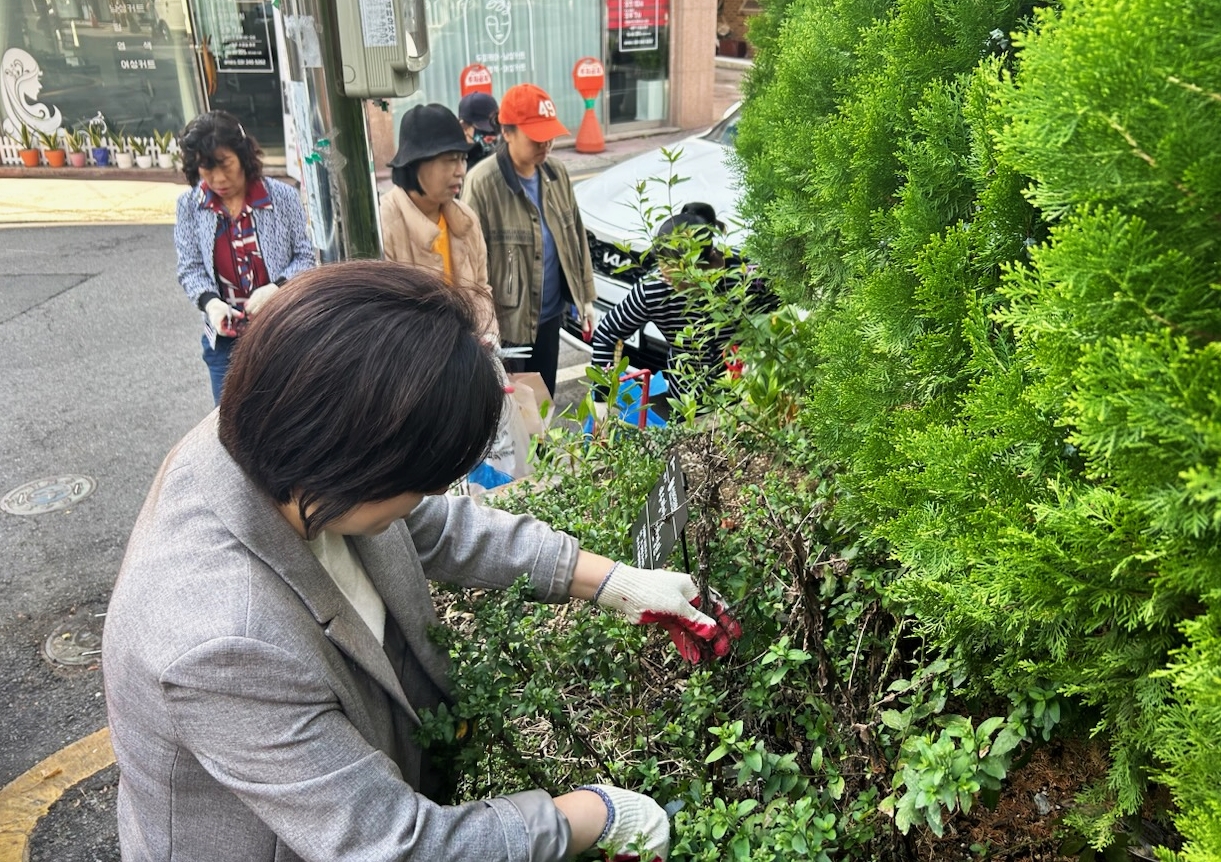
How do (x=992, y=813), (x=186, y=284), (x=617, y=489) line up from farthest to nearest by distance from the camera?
(x=186, y=284) < (x=617, y=489) < (x=992, y=813)

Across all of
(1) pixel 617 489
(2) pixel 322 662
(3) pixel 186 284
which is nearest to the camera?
(2) pixel 322 662

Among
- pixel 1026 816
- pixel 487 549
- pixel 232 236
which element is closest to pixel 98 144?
pixel 232 236

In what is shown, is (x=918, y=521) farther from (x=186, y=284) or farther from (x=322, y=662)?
(x=186, y=284)

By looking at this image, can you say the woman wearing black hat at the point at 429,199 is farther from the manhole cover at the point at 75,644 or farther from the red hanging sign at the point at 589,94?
Answer: the red hanging sign at the point at 589,94

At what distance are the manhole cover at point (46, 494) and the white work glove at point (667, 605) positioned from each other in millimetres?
4037

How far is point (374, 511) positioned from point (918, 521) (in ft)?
2.72

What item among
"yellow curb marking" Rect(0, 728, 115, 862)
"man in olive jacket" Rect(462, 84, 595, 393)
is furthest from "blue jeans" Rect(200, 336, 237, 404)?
"yellow curb marking" Rect(0, 728, 115, 862)

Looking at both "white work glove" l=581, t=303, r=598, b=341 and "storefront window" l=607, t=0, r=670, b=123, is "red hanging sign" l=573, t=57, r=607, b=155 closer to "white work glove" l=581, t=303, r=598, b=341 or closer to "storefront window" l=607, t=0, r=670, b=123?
"storefront window" l=607, t=0, r=670, b=123

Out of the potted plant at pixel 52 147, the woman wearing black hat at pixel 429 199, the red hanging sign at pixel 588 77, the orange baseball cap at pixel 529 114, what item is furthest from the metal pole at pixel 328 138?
the red hanging sign at pixel 588 77

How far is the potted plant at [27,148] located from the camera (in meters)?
12.2

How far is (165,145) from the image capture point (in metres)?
12.6

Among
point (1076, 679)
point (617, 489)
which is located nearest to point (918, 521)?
point (1076, 679)

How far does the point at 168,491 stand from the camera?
1.55 m

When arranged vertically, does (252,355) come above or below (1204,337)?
below
